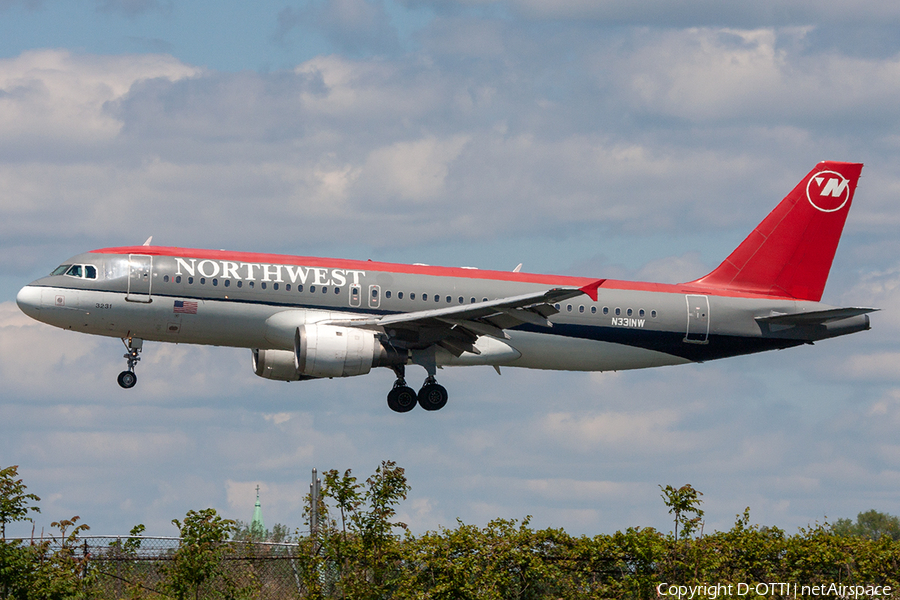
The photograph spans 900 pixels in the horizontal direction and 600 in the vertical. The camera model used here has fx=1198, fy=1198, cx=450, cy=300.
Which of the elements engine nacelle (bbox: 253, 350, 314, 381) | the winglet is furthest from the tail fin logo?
engine nacelle (bbox: 253, 350, 314, 381)

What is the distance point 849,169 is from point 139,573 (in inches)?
1377

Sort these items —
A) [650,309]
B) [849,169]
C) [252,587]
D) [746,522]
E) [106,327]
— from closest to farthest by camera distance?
[252,587]
[746,522]
[106,327]
[650,309]
[849,169]

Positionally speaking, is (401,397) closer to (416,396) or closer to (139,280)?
(416,396)

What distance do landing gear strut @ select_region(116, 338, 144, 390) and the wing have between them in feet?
21.5

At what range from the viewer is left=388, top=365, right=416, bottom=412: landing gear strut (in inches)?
1602

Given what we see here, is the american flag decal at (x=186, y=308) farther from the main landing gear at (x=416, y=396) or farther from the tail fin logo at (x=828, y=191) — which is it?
the tail fin logo at (x=828, y=191)

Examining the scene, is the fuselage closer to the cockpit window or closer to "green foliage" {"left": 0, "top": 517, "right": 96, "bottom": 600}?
the cockpit window

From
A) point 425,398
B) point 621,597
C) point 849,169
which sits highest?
point 849,169

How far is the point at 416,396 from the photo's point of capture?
40.9 metres

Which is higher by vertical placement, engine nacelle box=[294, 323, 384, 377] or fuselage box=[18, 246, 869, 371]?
fuselage box=[18, 246, 869, 371]

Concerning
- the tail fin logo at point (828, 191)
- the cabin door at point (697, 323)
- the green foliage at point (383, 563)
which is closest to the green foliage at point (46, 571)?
the green foliage at point (383, 563)

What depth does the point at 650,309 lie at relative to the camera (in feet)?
141

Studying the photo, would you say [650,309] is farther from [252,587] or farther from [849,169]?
[252,587]

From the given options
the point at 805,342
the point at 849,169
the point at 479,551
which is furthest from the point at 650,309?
the point at 479,551
